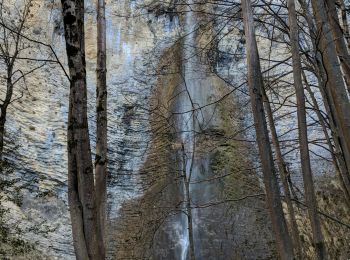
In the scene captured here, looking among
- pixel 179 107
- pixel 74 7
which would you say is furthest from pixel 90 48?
pixel 74 7

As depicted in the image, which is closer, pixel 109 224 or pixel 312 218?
pixel 312 218

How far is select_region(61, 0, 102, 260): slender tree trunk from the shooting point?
4.76m

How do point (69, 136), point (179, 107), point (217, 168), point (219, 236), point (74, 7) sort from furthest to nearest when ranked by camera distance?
point (179, 107), point (217, 168), point (219, 236), point (74, 7), point (69, 136)

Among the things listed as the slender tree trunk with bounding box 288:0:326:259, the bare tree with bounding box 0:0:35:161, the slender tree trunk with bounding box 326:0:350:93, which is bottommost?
the slender tree trunk with bounding box 288:0:326:259

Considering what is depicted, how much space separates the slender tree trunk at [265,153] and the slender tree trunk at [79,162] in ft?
7.08

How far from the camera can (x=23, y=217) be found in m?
13.2

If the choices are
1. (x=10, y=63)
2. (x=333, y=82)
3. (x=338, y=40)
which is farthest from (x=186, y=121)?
(x=333, y=82)

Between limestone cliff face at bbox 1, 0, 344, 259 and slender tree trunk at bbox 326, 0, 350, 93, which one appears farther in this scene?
limestone cliff face at bbox 1, 0, 344, 259

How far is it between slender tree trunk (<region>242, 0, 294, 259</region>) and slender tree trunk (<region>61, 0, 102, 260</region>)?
2.16m

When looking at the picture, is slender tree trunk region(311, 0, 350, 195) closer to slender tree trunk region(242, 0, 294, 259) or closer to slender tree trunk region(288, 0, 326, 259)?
slender tree trunk region(288, 0, 326, 259)

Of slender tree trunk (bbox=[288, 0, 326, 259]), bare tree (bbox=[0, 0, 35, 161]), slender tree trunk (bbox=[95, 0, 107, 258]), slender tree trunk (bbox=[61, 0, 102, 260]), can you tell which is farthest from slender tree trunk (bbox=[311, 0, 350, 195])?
bare tree (bbox=[0, 0, 35, 161])

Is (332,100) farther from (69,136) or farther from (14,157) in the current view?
(14,157)

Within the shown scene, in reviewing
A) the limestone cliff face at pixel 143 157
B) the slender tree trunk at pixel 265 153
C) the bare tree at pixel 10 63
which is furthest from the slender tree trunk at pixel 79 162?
the limestone cliff face at pixel 143 157

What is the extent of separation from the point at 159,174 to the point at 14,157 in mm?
5272
